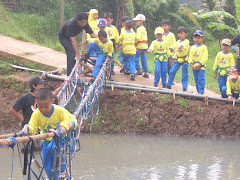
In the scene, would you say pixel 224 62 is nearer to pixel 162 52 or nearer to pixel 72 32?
pixel 162 52

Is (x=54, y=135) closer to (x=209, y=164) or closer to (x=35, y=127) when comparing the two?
(x=35, y=127)

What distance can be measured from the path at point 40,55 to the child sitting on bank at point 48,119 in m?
4.78

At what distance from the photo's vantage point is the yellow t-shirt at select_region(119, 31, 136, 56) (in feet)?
30.9

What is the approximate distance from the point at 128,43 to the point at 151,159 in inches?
118

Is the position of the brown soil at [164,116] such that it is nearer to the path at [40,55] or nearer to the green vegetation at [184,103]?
the green vegetation at [184,103]

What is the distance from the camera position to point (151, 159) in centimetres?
→ 741

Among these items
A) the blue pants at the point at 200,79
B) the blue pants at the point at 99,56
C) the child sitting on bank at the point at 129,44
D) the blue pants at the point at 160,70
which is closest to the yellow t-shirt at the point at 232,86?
the blue pants at the point at 200,79

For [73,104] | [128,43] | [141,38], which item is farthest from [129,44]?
[73,104]

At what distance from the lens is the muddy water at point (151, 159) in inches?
261

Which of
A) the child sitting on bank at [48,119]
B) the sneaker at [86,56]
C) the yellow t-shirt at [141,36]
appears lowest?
the child sitting on bank at [48,119]

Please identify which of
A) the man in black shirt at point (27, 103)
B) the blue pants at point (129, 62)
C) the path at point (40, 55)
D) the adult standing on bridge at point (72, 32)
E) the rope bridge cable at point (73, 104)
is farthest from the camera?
the path at point (40, 55)

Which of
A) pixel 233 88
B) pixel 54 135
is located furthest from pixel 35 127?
pixel 233 88

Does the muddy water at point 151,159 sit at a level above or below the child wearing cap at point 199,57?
below

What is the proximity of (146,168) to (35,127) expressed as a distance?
8.40 feet
